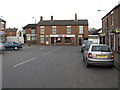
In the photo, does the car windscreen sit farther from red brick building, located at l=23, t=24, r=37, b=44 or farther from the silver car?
red brick building, located at l=23, t=24, r=37, b=44

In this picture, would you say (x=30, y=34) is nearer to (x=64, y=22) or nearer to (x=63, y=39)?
(x=64, y=22)

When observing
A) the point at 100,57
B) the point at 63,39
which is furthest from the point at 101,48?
the point at 63,39

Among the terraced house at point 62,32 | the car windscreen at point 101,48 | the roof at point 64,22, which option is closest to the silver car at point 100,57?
the car windscreen at point 101,48

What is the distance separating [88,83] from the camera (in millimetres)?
6414

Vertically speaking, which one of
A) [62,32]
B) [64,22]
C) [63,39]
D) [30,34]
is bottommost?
[63,39]

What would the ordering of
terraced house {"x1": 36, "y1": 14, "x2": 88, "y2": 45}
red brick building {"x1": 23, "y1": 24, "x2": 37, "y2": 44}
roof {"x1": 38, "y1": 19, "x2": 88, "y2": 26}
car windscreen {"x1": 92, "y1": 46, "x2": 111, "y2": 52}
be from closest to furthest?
1. car windscreen {"x1": 92, "y1": 46, "x2": 111, "y2": 52}
2. terraced house {"x1": 36, "y1": 14, "x2": 88, "y2": 45}
3. roof {"x1": 38, "y1": 19, "x2": 88, "y2": 26}
4. red brick building {"x1": 23, "y1": 24, "x2": 37, "y2": 44}

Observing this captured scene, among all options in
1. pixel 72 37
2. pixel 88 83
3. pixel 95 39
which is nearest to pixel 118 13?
pixel 95 39

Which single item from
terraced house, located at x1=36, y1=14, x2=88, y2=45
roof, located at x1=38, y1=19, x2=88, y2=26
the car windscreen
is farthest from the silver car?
roof, located at x1=38, y1=19, x2=88, y2=26

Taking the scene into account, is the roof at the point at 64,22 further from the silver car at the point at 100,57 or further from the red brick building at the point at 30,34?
the silver car at the point at 100,57

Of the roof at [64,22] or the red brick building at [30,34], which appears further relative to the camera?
the red brick building at [30,34]

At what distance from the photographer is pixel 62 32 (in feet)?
173

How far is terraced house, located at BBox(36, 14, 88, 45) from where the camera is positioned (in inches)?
2042

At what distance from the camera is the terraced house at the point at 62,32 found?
170ft

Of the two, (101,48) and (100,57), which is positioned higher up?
(101,48)
